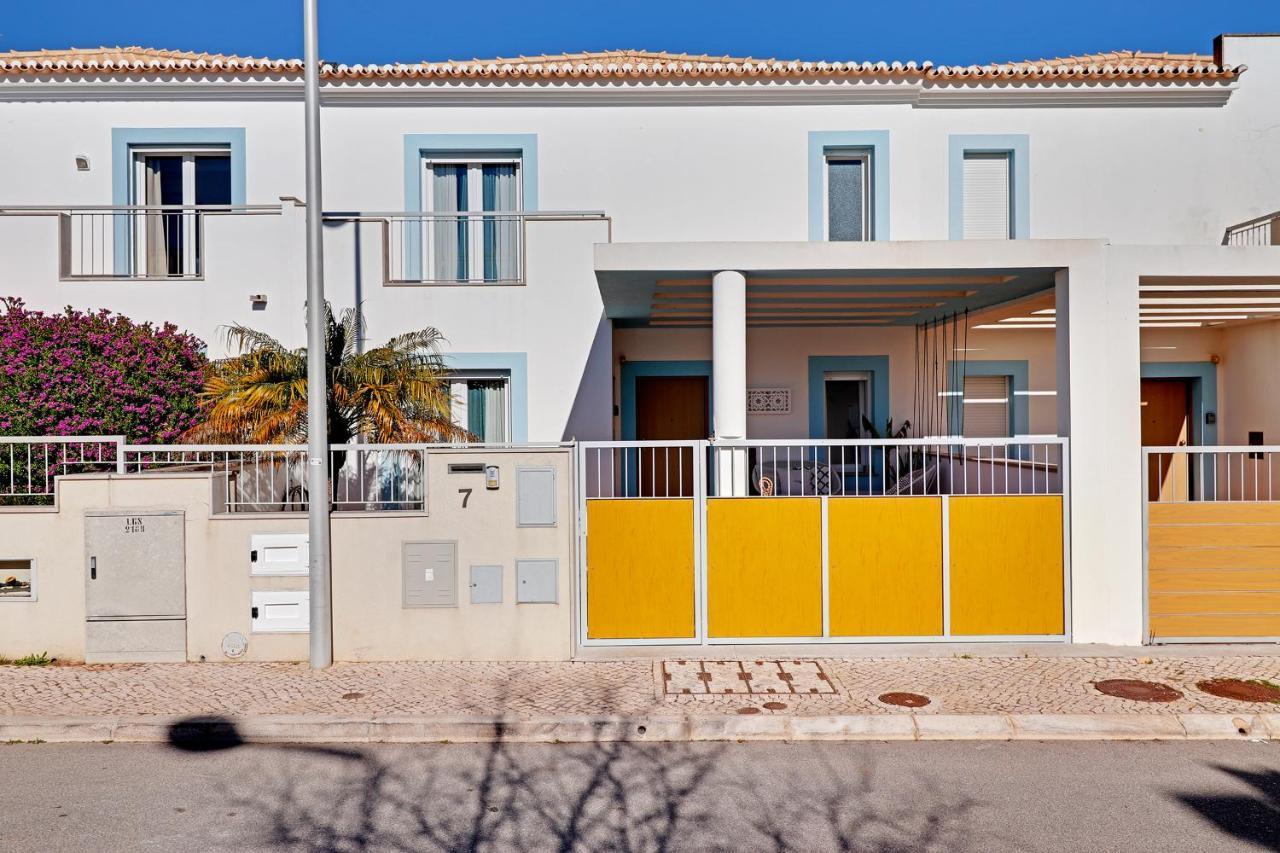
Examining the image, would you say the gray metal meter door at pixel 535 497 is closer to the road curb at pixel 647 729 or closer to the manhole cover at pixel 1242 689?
the road curb at pixel 647 729

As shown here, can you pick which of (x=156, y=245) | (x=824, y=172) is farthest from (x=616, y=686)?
(x=156, y=245)

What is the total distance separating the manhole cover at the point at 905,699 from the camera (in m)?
6.67

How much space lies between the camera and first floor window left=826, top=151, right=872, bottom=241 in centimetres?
1296

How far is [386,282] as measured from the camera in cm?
1093

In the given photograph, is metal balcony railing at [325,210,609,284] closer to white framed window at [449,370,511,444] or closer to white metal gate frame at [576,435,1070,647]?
white framed window at [449,370,511,444]

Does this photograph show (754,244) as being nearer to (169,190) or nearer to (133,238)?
(133,238)

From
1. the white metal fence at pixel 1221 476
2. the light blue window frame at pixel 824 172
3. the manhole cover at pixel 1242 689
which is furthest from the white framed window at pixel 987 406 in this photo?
the manhole cover at pixel 1242 689

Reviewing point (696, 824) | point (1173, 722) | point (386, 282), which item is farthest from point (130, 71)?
point (1173, 722)

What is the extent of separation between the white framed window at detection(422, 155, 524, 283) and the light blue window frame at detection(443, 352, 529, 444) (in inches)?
37.1

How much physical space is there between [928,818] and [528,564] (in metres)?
4.03

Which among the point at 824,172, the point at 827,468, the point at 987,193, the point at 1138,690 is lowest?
the point at 1138,690

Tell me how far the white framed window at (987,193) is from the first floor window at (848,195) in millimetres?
1506

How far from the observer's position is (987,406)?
13.2 meters

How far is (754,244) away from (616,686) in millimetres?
4066
